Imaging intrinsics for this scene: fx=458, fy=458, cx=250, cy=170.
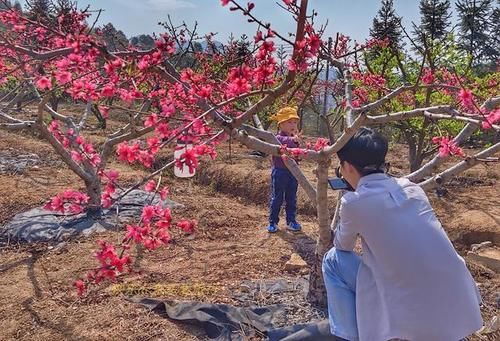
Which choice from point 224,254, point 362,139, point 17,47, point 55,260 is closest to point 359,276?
point 362,139

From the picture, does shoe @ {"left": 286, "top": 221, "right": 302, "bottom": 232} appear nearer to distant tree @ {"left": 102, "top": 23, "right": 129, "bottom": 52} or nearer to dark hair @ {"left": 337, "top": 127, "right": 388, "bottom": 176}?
distant tree @ {"left": 102, "top": 23, "right": 129, "bottom": 52}

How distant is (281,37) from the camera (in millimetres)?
1963

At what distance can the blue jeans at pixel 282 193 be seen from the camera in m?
4.92

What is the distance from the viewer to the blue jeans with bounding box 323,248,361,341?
2199 millimetres

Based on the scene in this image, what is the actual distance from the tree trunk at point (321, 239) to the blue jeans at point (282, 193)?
6.21ft

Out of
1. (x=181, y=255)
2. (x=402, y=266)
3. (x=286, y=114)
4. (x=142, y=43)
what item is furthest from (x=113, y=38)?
(x=142, y=43)

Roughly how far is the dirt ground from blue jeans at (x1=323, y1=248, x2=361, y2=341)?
974 millimetres

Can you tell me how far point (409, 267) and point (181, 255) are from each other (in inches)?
107

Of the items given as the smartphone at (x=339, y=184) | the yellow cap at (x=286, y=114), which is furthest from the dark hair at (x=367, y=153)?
the yellow cap at (x=286, y=114)

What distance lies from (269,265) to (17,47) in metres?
2.59

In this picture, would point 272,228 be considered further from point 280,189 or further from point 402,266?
point 402,266

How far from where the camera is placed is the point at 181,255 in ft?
13.9

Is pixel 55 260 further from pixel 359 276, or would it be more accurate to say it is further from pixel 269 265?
pixel 359 276

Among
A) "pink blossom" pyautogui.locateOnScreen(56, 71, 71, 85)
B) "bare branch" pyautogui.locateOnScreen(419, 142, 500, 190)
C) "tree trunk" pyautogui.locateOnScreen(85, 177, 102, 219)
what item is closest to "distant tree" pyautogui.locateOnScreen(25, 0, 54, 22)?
"pink blossom" pyautogui.locateOnScreen(56, 71, 71, 85)
